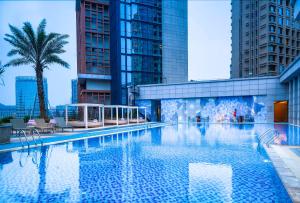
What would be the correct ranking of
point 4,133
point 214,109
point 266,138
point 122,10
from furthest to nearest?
point 122,10 < point 214,109 < point 266,138 < point 4,133

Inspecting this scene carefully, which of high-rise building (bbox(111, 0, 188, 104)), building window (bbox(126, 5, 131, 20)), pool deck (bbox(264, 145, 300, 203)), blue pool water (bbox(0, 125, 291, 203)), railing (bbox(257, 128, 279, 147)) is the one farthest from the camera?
building window (bbox(126, 5, 131, 20))

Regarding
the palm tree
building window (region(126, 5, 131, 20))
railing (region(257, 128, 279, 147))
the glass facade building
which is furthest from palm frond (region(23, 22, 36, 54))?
building window (region(126, 5, 131, 20))

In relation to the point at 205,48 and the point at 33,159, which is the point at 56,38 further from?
the point at 205,48

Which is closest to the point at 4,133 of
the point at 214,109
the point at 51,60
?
the point at 51,60

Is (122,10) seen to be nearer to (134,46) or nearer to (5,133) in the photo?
(134,46)

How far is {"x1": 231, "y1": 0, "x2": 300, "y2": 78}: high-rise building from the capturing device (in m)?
45.5

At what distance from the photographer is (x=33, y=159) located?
7.49m

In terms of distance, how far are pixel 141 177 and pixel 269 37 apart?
49.1m

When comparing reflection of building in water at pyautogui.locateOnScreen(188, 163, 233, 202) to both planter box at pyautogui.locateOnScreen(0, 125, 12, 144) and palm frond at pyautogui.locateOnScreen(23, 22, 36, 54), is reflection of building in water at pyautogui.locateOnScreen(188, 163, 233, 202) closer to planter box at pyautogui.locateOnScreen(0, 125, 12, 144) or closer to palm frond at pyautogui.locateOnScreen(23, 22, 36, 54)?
planter box at pyautogui.locateOnScreen(0, 125, 12, 144)

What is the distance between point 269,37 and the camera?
45.1 metres

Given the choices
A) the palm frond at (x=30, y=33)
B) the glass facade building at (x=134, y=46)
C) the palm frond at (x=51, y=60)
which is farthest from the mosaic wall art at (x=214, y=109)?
the palm frond at (x=30, y=33)

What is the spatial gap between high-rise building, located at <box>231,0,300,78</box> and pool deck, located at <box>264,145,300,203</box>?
4167 cm

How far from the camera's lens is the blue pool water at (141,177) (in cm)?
415

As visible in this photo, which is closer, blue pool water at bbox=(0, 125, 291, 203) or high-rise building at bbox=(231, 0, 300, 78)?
Answer: blue pool water at bbox=(0, 125, 291, 203)
